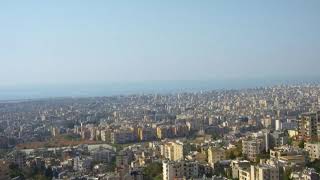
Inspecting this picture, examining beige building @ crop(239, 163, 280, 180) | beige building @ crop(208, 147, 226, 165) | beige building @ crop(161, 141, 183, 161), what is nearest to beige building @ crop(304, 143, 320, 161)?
beige building @ crop(208, 147, 226, 165)

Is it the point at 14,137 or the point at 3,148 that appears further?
the point at 14,137

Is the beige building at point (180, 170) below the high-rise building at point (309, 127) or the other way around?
below

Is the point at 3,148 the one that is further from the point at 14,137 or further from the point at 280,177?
the point at 280,177

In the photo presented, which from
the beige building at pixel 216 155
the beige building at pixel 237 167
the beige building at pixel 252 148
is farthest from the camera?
the beige building at pixel 252 148

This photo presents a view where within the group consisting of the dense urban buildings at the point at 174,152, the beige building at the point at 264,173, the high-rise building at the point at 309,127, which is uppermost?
the high-rise building at the point at 309,127

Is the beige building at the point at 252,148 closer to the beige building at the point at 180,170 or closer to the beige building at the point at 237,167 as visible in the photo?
the beige building at the point at 237,167

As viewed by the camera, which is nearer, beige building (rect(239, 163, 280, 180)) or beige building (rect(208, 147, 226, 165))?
beige building (rect(239, 163, 280, 180))

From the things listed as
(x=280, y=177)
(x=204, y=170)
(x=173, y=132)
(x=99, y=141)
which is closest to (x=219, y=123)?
(x=173, y=132)

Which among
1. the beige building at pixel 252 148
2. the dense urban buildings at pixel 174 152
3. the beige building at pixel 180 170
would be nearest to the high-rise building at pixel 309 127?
the dense urban buildings at pixel 174 152

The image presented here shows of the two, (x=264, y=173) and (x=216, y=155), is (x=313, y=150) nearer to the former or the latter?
(x=216, y=155)

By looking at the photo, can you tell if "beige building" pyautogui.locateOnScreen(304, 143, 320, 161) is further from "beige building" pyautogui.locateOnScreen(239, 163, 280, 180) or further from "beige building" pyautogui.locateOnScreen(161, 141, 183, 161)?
"beige building" pyautogui.locateOnScreen(161, 141, 183, 161)

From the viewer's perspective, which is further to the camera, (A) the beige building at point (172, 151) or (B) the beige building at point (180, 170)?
(A) the beige building at point (172, 151)
